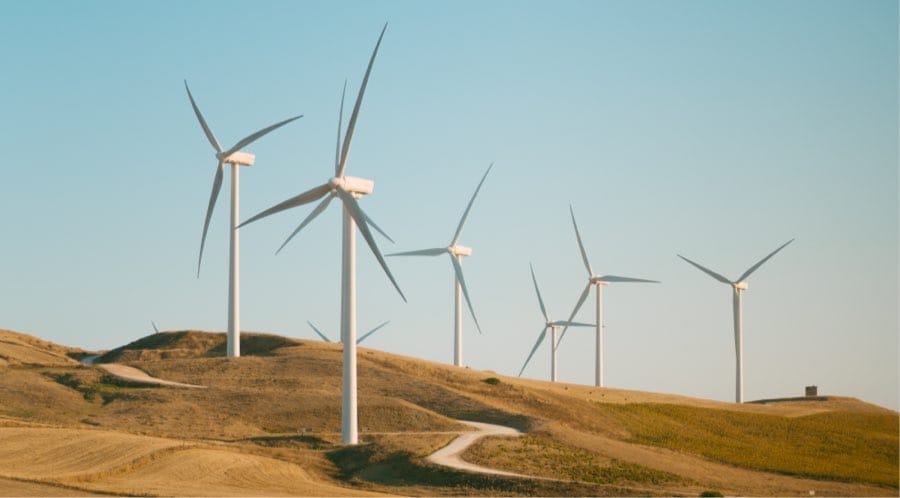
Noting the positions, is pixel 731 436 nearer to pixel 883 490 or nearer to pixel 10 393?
pixel 883 490

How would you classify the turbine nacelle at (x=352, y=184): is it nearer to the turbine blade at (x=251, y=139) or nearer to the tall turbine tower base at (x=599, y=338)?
the turbine blade at (x=251, y=139)

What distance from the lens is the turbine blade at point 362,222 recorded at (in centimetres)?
6650

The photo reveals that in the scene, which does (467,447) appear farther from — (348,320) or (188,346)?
(188,346)

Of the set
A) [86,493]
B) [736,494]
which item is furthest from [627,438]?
[86,493]

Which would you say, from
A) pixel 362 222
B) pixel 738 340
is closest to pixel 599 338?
pixel 738 340

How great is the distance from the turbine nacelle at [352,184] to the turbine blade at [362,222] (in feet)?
1.30

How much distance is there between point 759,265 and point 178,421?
73.4m

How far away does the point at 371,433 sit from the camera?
269 ft

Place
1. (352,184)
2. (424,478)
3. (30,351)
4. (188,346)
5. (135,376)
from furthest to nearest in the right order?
(188,346)
(30,351)
(135,376)
(352,184)
(424,478)

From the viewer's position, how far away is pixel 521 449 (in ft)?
240

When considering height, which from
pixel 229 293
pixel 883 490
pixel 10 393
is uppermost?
pixel 229 293

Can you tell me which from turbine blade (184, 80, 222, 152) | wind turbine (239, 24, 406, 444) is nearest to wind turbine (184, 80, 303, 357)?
turbine blade (184, 80, 222, 152)

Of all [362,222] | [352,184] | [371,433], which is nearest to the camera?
[362,222]

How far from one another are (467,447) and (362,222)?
1618cm
